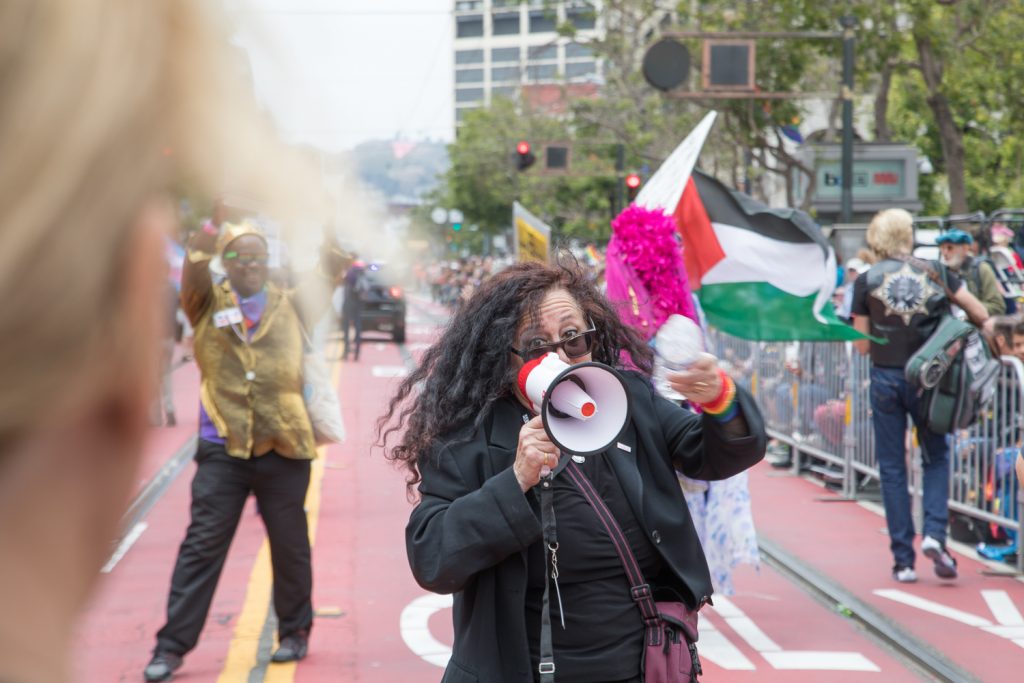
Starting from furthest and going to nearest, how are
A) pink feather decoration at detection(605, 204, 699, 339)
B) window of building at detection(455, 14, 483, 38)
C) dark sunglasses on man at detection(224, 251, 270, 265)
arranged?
dark sunglasses on man at detection(224, 251, 270, 265) → pink feather decoration at detection(605, 204, 699, 339) → window of building at detection(455, 14, 483, 38)

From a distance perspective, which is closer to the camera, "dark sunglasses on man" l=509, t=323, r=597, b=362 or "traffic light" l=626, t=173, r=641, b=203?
"dark sunglasses on man" l=509, t=323, r=597, b=362

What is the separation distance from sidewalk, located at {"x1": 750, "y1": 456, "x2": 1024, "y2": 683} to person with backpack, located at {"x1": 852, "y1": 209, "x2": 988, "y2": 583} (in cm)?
27

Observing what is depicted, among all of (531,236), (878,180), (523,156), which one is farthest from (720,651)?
(523,156)

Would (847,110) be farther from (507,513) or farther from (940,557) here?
(507,513)

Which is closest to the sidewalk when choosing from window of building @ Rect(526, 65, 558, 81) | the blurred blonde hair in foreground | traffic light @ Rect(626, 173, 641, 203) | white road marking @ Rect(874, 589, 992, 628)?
white road marking @ Rect(874, 589, 992, 628)

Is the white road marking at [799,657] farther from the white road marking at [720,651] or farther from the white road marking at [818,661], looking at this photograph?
the white road marking at [720,651]

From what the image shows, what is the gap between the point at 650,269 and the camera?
6.36 metres

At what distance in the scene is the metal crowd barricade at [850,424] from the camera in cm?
868

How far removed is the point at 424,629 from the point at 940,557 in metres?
3.17

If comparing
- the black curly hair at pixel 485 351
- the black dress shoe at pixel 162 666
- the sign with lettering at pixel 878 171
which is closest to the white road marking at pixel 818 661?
the black dress shoe at pixel 162 666

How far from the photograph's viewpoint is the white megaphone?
3129mm

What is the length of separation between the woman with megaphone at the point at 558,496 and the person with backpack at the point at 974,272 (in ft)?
30.6

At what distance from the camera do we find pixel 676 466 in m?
3.61

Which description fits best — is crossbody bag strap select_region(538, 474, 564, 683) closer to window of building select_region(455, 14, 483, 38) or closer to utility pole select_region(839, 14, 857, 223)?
window of building select_region(455, 14, 483, 38)
